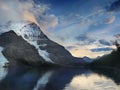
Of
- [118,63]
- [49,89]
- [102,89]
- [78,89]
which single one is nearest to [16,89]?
[49,89]

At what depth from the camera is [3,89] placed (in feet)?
184

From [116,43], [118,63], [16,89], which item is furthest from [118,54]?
[16,89]

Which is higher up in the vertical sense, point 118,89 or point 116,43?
point 116,43

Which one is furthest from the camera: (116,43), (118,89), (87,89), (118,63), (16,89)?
(118,63)

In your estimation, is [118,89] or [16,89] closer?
[118,89]

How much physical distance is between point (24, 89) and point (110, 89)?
14.4m

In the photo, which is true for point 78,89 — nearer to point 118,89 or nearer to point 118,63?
point 118,89

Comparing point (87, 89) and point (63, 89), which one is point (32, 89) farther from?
point (87, 89)

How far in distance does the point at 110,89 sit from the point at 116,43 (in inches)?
4946

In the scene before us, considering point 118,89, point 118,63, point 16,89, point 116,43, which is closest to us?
point 118,89

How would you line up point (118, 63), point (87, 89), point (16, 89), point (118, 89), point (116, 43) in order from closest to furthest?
point (118, 89) < point (87, 89) < point (16, 89) < point (116, 43) < point (118, 63)

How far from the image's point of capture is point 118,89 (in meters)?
50.2

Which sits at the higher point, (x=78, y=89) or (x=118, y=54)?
(x=118, y=54)

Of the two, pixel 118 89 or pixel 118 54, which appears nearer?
pixel 118 89
